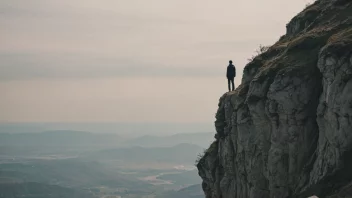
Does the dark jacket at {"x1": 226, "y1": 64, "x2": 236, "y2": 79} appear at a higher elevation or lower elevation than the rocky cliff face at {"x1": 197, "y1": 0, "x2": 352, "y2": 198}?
higher

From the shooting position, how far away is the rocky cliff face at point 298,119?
3291cm

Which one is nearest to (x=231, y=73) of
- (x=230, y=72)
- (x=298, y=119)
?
(x=230, y=72)

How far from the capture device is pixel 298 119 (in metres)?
37.5

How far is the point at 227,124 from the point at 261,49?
9607 millimetres

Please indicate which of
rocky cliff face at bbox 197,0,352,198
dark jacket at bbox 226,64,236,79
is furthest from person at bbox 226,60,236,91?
rocky cliff face at bbox 197,0,352,198

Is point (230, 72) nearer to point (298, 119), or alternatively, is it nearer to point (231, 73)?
point (231, 73)

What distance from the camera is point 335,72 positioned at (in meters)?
34.0

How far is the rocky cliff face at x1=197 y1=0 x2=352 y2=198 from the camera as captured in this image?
3291 centimetres

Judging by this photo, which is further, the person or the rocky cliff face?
the person

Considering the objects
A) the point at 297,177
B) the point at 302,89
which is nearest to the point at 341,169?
the point at 297,177

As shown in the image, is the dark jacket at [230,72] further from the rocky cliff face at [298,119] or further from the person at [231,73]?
the rocky cliff face at [298,119]

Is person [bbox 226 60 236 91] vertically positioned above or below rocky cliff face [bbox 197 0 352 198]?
above

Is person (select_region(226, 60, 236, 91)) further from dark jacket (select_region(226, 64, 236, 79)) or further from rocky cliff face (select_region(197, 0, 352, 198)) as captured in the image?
rocky cliff face (select_region(197, 0, 352, 198))

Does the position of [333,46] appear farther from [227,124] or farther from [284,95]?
[227,124]
